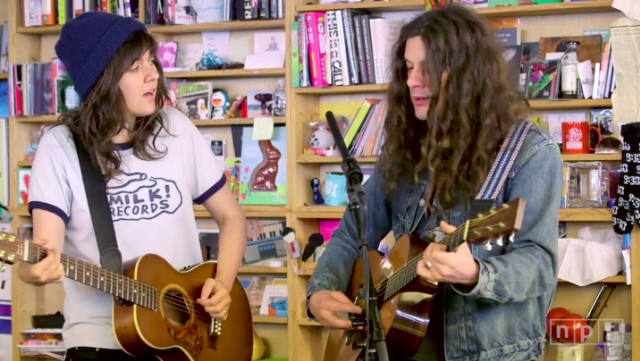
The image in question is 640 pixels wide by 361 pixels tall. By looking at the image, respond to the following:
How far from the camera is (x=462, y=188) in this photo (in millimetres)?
1909

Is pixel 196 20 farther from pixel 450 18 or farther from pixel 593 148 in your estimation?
pixel 450 18

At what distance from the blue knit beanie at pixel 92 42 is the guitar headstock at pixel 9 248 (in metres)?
0.50

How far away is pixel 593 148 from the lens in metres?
3.85

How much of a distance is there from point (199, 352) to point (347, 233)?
517 millimetres

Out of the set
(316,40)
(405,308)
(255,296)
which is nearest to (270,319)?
(255,296)

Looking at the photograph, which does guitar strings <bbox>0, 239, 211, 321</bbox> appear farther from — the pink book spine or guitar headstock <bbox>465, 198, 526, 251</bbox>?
the pink book spine

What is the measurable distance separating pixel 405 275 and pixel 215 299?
70cm

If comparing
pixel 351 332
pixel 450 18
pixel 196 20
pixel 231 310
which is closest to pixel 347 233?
pixel 351 332

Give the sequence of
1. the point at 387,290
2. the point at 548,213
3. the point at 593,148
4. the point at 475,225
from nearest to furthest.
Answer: the point at 475,225
the point at 548,213
the point at 387,290
the point at 593,148

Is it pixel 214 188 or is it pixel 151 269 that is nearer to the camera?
pixel 151 269

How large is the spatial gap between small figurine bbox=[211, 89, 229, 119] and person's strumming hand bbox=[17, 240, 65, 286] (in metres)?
2.50

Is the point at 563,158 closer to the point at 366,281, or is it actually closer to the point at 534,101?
the point at 534,101

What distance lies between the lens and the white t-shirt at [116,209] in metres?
2.16

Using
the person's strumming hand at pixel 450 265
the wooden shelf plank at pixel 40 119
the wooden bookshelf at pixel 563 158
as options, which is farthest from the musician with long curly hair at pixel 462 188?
the wooden shelf plank at pixel 40 119
